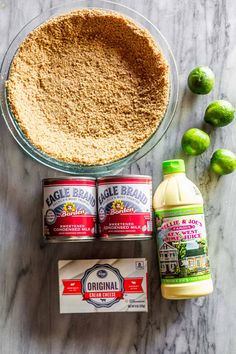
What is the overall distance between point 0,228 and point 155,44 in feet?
1.99

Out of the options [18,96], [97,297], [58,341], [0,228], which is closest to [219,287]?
[97,297]

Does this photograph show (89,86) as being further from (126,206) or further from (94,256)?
(94,256)

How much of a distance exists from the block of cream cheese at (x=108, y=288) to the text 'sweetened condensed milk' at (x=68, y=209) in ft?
0.45

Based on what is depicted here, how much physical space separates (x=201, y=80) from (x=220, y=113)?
0.31 feet

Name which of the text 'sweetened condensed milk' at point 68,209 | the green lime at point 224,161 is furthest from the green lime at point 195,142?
the text 'sweetened condensed milk' at point 68,209

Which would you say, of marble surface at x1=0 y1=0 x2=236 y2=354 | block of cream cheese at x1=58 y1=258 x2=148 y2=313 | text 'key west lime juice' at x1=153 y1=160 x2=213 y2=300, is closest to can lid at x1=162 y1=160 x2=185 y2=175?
text 'key west lime juice' at x1=153 y1=160 x2=213 y2=300

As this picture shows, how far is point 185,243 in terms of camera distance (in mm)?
1157

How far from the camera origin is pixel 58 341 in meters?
1.28

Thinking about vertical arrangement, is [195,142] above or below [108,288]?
above

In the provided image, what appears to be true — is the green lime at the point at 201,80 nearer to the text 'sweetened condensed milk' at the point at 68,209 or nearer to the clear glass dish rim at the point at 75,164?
the clear glass dish rim at the point at 75,164

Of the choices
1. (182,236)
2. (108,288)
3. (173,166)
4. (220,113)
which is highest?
(220,113)

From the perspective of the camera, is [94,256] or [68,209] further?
Result: [94,256]

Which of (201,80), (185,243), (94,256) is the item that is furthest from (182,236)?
(201,80)

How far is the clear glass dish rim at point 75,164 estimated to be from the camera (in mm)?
1211
